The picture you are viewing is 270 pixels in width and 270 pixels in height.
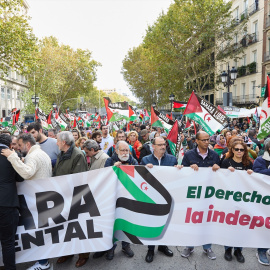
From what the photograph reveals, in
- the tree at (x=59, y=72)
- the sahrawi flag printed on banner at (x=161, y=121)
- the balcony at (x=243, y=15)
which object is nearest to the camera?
the sahrawi flag printed on banner at (x=161, y=121)

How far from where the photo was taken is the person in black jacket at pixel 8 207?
10.5 feet

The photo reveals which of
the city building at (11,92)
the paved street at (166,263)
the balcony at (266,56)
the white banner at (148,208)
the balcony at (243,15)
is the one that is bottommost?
the paved street at (166,263)

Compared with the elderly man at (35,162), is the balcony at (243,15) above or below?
above

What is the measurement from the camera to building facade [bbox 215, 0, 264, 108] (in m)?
28.4

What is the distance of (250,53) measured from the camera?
30156mm

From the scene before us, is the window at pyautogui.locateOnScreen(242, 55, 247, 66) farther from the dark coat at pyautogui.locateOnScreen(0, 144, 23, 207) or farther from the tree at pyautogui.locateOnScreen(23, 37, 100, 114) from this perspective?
the dark coat at pyautogui.locateOnScreen(0, 144, 23, 207)

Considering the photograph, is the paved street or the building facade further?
the building facade

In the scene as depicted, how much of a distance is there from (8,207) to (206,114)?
4.07 metres

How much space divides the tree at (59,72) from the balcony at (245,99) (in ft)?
68.6

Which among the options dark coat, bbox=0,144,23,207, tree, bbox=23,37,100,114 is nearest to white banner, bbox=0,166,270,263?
dark coat, bbox=0,144,23,207

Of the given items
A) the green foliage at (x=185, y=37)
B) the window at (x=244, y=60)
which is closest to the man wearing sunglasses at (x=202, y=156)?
the green foliage at (x=185, y=37)

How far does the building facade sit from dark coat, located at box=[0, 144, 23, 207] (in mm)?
25937

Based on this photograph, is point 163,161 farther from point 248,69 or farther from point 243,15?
point 243,15

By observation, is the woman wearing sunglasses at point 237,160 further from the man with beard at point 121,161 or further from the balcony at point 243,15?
the balcony at point 243,15
